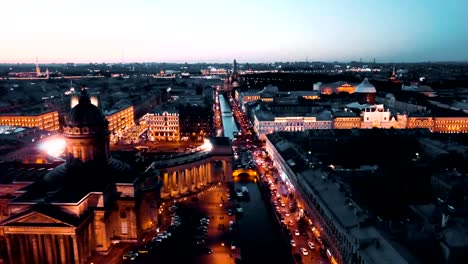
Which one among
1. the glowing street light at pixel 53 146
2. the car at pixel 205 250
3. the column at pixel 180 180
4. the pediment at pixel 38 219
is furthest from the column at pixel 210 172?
the pediment at pixel 38 219

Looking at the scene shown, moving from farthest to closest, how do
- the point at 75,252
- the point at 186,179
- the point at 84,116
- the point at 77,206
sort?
the point at 186,179, the point at 84,116, the point at 77,206, the point at 75,252

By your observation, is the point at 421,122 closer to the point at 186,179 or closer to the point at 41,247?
the point at 186,179

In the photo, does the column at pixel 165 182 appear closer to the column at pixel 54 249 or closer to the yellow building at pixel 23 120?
the column at pixel 54 249

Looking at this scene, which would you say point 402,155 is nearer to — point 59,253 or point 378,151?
point 378,151

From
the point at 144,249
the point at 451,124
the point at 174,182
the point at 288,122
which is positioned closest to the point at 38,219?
the point at 144,249

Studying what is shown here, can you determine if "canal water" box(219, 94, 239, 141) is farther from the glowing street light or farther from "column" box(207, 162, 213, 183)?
the glowing street light

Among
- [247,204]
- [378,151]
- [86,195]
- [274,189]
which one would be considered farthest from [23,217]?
[378,151]
